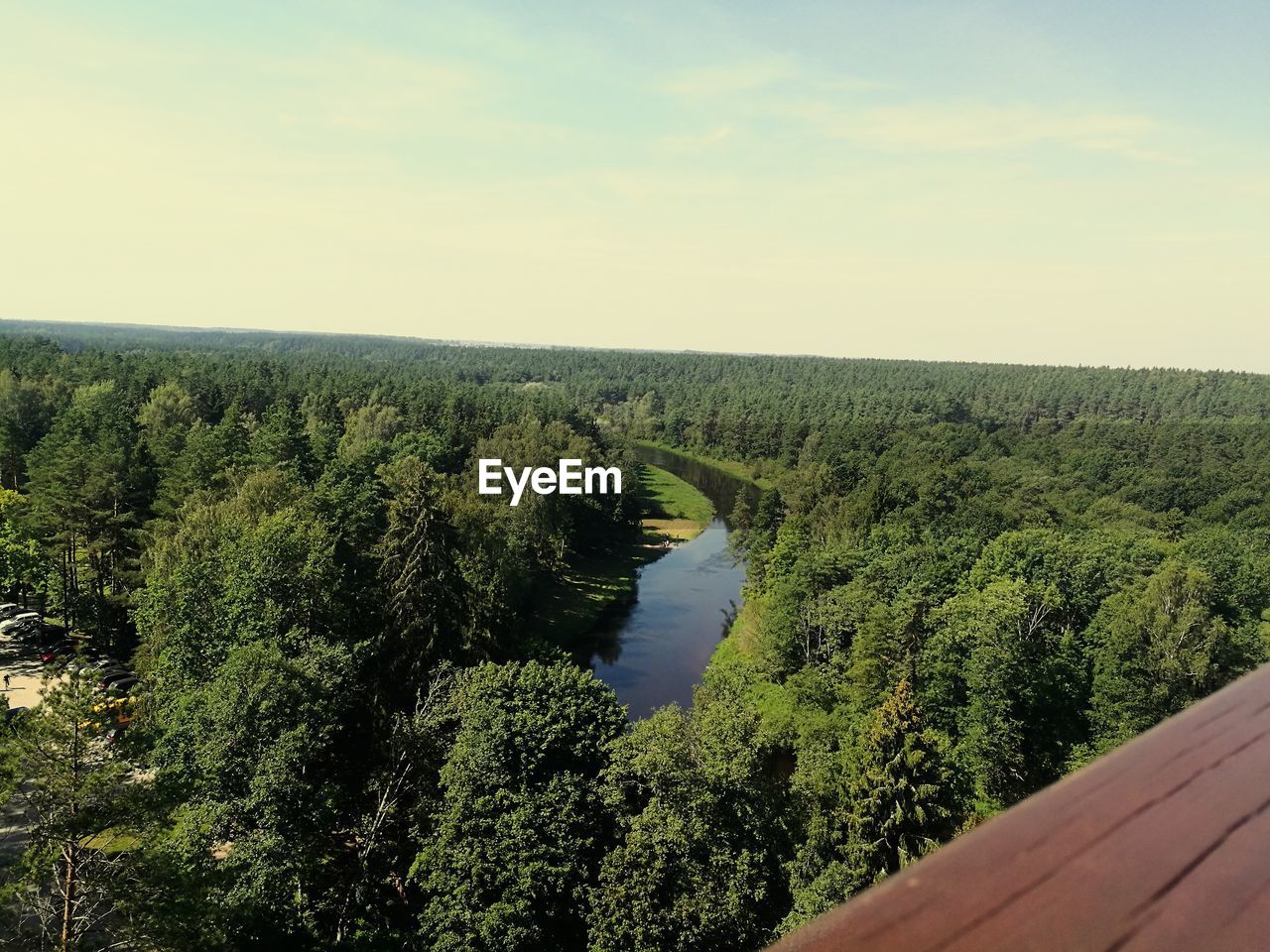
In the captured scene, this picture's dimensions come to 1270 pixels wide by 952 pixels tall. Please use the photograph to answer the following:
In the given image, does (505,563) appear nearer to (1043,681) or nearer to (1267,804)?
(1043,681)

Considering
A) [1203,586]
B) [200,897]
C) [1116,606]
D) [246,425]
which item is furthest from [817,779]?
[246,425]

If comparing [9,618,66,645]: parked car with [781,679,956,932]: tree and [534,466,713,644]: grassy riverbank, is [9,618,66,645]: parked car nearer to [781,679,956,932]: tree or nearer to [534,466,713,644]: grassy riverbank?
[534,466,713,644]: grassy riverbank

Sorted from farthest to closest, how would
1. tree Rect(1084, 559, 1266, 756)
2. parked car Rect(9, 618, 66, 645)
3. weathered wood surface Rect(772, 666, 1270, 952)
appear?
parked car Rect(9, 618, 66, 645) → tree Rect(1084, 559, 1266, 756) → weathered wood surface Rect(772, 666, 1270, 952)

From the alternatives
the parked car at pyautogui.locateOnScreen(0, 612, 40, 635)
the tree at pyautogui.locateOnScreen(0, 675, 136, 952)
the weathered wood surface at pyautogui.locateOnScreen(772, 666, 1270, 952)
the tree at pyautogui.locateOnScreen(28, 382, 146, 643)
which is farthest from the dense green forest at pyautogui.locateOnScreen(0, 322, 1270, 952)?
the weathered wood surface at pyautogui.locateOnScreen(772, 666, 1270, 952)

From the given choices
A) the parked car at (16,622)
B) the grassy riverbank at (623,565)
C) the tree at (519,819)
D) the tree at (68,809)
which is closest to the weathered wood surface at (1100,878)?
the tree at (68,809)

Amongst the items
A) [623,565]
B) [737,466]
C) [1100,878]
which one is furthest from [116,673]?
[737,466]

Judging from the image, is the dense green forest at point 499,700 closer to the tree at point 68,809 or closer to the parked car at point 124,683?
the tree at point 68,809
